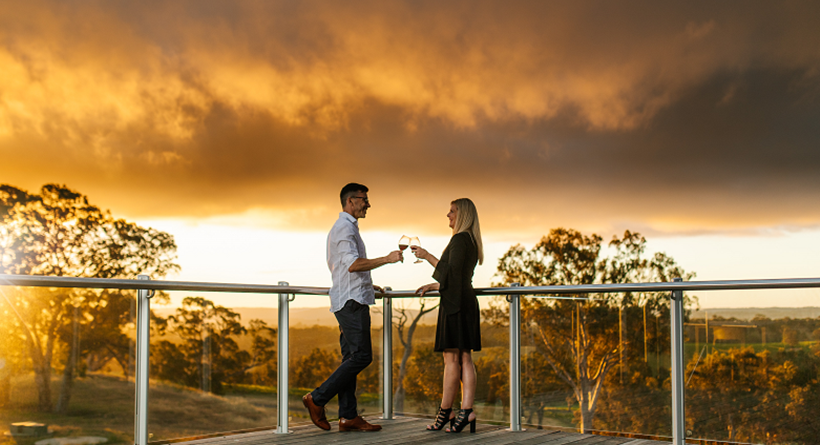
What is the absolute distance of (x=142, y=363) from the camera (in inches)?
145

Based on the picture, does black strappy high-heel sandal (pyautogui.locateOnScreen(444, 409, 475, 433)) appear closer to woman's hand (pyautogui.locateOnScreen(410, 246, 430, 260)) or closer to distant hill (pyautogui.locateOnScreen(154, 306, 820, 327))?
distant hill (pyautogui.locateOnScreen(154, 306, 820, 327))

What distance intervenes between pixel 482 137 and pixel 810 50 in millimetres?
7515

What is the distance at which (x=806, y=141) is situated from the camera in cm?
1570

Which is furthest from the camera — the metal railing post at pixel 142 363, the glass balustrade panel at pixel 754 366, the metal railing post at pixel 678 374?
the metal railing post at pixel 678 374

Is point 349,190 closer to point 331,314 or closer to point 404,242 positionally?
point 404,242

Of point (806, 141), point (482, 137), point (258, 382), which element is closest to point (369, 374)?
point (258, 382)

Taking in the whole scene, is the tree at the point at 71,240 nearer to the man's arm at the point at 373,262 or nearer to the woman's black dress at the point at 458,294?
the man's arm at the point at 373,262

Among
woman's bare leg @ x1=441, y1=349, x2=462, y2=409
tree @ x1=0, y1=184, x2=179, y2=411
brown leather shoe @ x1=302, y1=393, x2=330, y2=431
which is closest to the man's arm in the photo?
woman's bare leg @ x1=441, y1=349, x2=462, y2=409

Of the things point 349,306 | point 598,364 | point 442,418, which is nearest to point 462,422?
point 442,418

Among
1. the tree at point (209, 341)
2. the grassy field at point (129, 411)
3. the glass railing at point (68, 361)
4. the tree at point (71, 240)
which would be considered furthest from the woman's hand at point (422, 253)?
the tree at point (71, 240)

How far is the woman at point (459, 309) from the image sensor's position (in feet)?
14.1

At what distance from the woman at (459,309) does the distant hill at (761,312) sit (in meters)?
1.38

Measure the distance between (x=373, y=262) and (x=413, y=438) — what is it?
3.72 ft

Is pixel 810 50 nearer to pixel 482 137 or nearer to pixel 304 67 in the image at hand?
pixel 482 137
